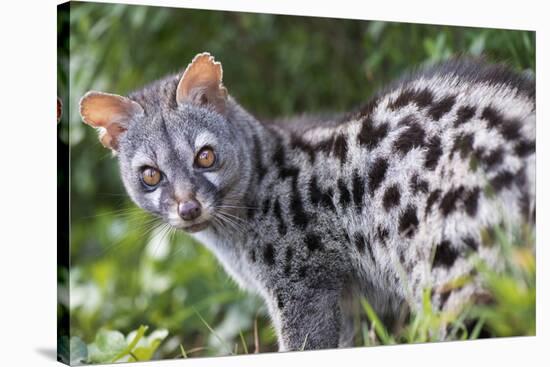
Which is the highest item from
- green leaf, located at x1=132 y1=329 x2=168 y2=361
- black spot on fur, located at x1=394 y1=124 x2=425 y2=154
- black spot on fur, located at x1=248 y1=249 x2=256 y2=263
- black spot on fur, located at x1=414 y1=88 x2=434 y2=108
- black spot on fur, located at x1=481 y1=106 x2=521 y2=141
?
black spot on fur, located at x1=414 y1=88 x2=434 y2=108

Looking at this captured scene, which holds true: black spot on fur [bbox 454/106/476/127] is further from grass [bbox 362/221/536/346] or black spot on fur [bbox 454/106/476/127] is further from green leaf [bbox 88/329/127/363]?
green leaf [bbox 88/329/127/363]

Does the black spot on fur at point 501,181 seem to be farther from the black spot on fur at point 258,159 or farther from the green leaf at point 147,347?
the green leaf at point 147,347

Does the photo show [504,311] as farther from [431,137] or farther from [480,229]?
[431,137]

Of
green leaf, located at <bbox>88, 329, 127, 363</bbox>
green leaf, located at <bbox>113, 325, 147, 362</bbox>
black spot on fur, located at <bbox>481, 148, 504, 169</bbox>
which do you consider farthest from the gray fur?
green leaf, located at <bbox>88, 329, 127, 363</bbox>

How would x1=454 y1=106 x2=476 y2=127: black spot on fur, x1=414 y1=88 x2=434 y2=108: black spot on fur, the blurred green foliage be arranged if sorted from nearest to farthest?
x1=454 y1=106 x2=476 y2=127: black spot on fur, x1=414 y1=88 x2=434 y2=108: black spot on fur, the blurred green foliage

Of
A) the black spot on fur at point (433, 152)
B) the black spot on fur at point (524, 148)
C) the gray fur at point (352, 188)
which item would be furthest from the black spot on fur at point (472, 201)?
the black spot on fur at point (524, 148)

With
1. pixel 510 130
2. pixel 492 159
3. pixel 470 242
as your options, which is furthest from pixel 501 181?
pixel 470 242
